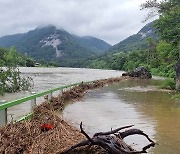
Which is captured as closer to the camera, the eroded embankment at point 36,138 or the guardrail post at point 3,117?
→ the eroded embankment at point 36,138

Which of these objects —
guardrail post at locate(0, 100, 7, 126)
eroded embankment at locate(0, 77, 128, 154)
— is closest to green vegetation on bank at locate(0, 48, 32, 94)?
guardrail post at locate(0, 100, 7, 126)

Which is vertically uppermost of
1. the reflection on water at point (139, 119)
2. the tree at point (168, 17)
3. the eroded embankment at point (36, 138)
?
the tree at point (168, 17)

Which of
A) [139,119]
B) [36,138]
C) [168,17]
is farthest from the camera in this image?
[168,17]

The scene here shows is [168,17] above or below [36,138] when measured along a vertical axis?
above

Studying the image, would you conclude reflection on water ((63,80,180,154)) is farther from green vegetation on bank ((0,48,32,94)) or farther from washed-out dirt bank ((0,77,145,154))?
green vegetation on bank ((0,48,32,94))

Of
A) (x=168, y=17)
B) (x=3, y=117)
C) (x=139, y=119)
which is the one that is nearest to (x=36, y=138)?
(x=3, y=117)

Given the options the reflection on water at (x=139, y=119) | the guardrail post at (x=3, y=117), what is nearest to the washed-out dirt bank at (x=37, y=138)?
the guardrail post at (x=3, y=117)

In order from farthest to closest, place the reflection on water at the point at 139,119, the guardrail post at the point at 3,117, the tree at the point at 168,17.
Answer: the tree at the point at 168,17 → the reflection on water at the point at 139,119 → the guardrail post at the point at 3,117

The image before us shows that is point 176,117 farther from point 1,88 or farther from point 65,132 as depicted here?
point 1,88

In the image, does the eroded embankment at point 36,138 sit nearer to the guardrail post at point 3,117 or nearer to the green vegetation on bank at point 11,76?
the guardrail post at point 3,117

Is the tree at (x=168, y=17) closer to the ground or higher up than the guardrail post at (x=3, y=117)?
higher up

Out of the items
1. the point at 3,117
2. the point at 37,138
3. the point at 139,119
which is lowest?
the point at 139,119

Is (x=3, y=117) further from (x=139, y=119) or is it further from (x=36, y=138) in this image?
(x=139, y=119)

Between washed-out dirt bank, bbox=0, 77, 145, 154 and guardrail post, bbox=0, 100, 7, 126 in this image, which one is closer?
washed-out dirt bank, bbox=0, 77, 145, 154
